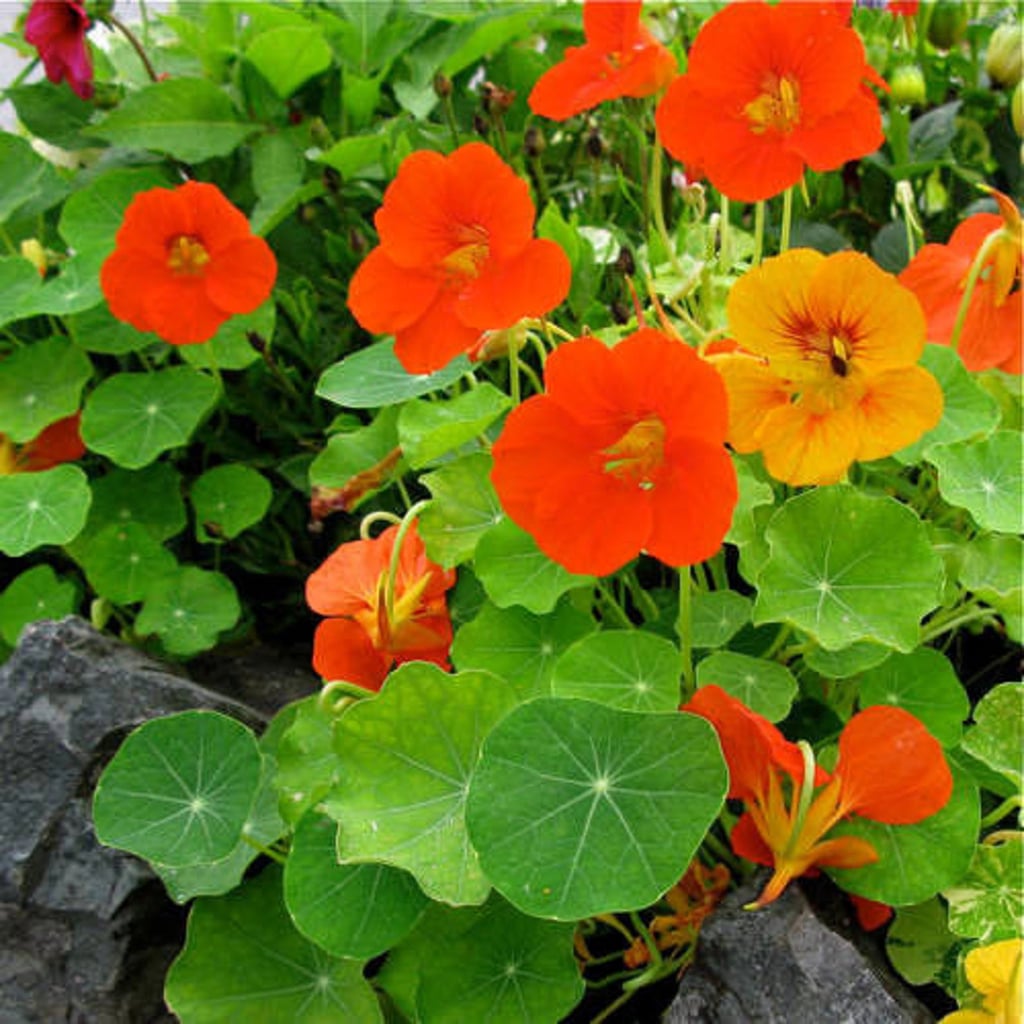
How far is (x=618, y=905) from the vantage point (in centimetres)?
71

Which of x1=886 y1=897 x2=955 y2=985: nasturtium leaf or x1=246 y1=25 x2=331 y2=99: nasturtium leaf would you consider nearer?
x1=886 y1=897 x2=955 y2=985: nasturtium leaf

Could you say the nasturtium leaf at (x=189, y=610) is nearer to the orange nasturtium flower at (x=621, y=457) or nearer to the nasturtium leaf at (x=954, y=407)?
the orange nasturtium flower at (x=621, y=457)

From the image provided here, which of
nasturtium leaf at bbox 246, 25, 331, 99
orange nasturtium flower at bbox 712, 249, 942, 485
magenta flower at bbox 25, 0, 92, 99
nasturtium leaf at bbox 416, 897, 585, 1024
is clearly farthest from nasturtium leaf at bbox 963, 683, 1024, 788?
magenta flower at bbox 25, 0, 92, 99

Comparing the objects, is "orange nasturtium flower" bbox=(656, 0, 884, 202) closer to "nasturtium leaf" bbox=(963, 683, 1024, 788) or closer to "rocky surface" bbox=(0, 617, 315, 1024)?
"nasturtium leaf" bbox=(963, 683, 1024, 788)

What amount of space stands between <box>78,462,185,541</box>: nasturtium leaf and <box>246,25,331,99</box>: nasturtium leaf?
0.54 m

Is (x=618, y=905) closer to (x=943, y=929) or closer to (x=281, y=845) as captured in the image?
(x=943, y=929)

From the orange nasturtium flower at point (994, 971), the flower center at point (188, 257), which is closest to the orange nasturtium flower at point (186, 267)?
the flower center at point (188, 257)

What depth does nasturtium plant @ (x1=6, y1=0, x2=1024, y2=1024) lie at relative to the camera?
0.75m

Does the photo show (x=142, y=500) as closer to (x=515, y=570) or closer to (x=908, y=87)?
(x=515, y=570)

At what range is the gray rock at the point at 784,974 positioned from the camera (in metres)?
0.77

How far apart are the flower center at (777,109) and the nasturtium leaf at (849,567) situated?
27 cm

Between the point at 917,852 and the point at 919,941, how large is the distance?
10cm

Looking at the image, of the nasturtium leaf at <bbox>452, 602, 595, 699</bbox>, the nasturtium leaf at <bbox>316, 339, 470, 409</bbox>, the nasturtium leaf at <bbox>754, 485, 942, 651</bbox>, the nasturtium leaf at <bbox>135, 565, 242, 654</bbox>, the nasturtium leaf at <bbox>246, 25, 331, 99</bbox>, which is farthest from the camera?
the nasturtium leaf at <bbox>246, 25, 331, 99</bbox>

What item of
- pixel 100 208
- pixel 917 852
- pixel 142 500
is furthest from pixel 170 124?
pixel 917 852
